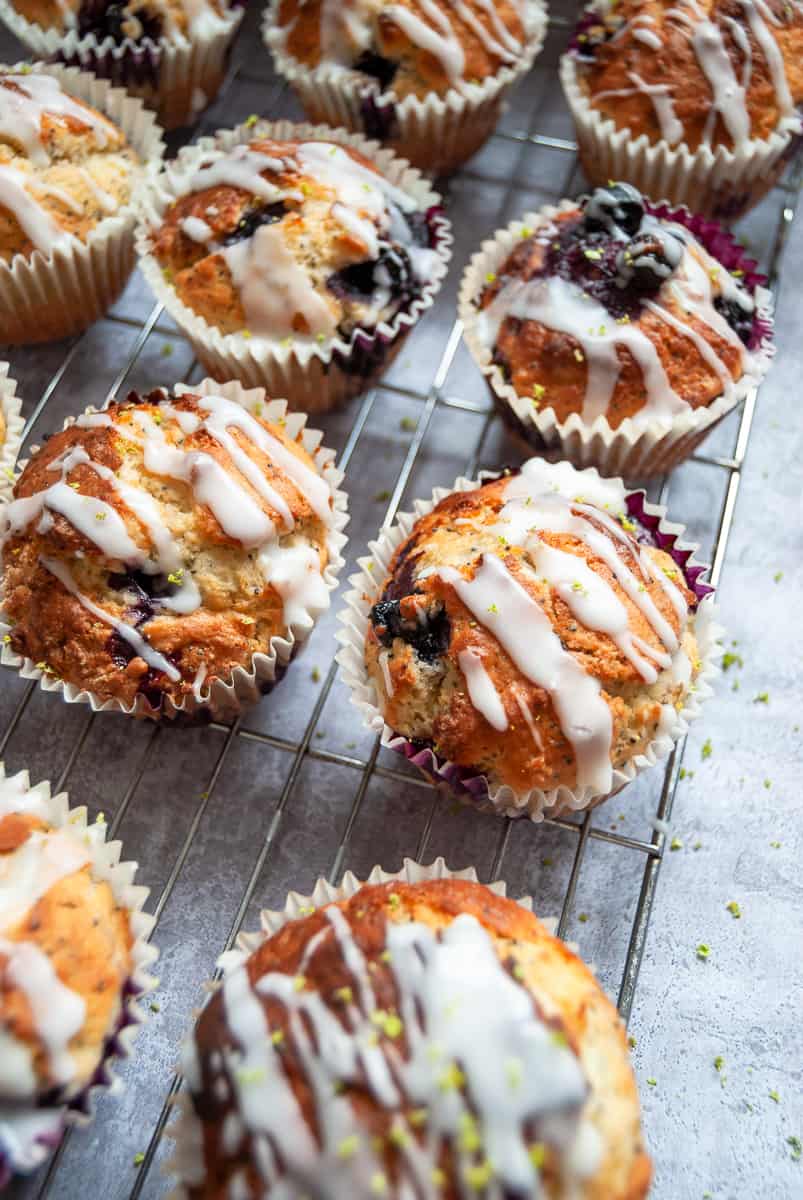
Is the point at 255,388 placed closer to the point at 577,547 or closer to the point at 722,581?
the point at 577,547

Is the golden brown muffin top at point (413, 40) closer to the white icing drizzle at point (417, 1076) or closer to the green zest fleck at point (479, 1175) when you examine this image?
the white icing drizzle at point (417, 1076)

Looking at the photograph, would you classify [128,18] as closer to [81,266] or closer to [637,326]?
[81,266]

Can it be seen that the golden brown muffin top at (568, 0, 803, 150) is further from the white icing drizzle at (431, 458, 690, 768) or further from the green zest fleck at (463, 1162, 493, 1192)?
the green zest fleck at (463, 1162, 493, 1192)

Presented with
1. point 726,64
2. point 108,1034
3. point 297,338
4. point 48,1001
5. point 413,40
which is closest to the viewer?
point 48,1001

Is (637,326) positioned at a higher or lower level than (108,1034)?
higher

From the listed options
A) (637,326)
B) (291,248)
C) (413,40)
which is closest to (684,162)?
(637,326)

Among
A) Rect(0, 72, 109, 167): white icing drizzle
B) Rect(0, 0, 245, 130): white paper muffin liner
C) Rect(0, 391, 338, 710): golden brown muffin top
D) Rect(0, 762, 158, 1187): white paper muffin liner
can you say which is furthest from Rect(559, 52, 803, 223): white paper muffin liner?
Rect(0, 762, 158, 1187): white paper muffin liner

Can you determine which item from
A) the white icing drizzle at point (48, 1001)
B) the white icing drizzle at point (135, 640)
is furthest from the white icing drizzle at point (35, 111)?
the white icing drizzle at point (48, 1001)
